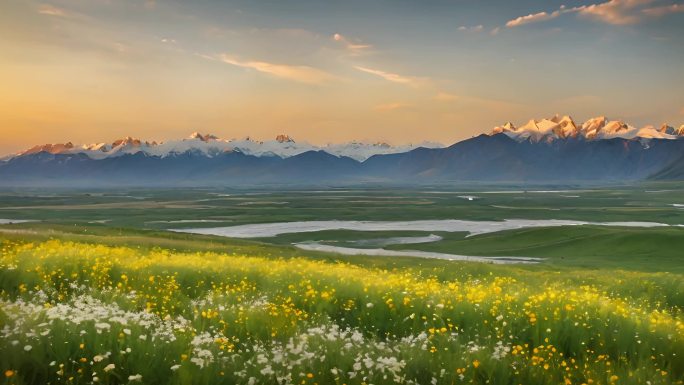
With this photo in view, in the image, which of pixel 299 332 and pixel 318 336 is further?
pixel 299 332

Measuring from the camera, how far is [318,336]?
994 centimetres

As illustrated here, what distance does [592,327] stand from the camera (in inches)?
452

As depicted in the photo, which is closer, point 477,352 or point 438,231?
point 477,352

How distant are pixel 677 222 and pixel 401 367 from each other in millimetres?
118450

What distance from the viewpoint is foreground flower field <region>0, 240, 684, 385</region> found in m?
8.26

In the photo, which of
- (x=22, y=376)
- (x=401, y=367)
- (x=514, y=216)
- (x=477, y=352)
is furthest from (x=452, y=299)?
(x=514, y=216)

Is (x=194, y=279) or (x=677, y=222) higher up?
(x=194, y=279)

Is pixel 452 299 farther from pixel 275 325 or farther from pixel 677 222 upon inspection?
pixel 677 222

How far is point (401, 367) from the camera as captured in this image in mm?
8734

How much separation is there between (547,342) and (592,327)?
161 cm

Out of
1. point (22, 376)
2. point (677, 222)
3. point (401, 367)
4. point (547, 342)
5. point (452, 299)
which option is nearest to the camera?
point (22, 376)

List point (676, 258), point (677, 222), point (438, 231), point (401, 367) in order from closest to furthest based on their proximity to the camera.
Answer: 1. point (401, 367)
2. point (676, 258)
3. point (438, 231)
4. point (677, 222)

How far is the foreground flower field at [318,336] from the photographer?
8.26 m

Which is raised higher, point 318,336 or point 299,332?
point 318,336
